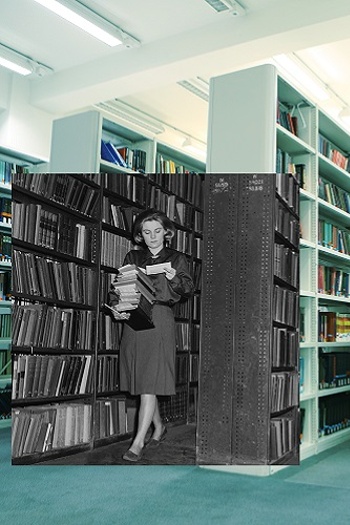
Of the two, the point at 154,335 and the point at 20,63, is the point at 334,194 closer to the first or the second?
the point at 154,335

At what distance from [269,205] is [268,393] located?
0.87m

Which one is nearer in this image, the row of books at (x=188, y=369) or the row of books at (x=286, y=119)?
the row of books at (x=188, y=369)

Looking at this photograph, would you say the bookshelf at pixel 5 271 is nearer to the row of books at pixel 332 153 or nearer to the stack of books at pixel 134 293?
the row of books at pixel 332 153

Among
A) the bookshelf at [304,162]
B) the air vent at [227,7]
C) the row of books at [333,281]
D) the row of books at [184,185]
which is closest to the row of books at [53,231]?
the row of books at [184,185]

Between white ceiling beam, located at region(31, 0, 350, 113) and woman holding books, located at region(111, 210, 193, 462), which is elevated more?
white ceiling beam, located at region(31, 0, 350, 113)

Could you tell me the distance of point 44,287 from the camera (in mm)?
2584

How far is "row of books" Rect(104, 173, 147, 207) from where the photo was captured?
2.68m

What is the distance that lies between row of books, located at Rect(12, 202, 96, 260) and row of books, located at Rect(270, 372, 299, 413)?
1.02 m

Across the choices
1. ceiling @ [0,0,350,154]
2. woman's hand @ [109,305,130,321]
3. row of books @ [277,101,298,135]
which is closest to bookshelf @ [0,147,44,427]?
ceiling @ [0,0,350,154]

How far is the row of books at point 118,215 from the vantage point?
2.63 metres

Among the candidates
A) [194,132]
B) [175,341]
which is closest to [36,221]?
[175,341]

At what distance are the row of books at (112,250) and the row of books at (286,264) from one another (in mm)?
690

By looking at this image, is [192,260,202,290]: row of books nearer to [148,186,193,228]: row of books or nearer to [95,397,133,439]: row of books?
[148,186,193,228]: row of books

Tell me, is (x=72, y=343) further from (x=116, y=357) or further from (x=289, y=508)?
(x=289, y=508)
